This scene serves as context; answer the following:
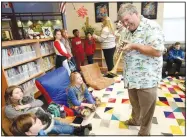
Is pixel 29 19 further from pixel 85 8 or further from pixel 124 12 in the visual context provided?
pixel 124 12

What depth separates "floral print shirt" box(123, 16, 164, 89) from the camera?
1.24m

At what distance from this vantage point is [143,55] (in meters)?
1.30

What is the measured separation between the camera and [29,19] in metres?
3.89

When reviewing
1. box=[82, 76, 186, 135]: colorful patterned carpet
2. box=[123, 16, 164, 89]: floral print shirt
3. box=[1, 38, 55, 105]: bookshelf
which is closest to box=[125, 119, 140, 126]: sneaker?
box=[82, 76, 186, 135]: colorful patterned carpet

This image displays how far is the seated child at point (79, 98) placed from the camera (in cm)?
202

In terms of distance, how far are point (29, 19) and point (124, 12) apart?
10.8 feet

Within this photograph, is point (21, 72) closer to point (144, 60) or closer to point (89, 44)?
point (89, 44)

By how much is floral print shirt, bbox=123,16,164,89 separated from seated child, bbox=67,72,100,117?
0.82m

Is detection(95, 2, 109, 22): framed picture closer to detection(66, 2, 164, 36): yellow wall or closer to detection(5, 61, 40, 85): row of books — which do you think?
detection(66, 2, 164, 36): yellow wall

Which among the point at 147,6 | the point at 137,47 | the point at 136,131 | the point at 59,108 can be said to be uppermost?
the point at 147,6

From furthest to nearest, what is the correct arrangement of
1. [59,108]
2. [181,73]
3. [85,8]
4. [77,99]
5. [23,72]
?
[85,8] → [181,73] → [23,72] → [77,99] → [59,108]

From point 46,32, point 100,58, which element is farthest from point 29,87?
point 100,58

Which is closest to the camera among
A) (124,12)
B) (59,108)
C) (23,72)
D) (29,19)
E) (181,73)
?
(124,12)

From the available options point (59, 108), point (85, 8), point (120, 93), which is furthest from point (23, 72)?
point (85, 8)
